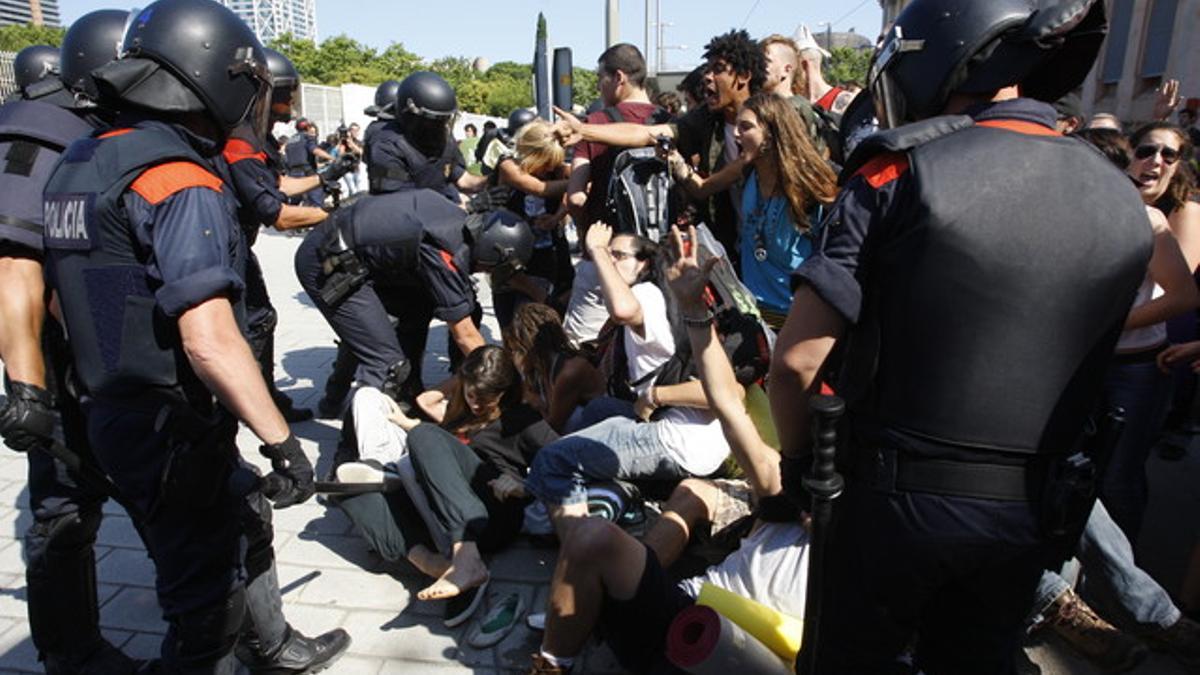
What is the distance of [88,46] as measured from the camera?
3043mm

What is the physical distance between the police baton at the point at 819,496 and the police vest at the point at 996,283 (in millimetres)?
165

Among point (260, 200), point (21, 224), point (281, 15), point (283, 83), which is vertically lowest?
point (260, 200)

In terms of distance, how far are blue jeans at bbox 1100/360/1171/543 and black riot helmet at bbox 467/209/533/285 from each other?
287 centimetres

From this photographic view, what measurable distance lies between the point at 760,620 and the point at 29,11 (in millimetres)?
143016

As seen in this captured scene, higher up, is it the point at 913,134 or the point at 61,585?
the point at 913,134

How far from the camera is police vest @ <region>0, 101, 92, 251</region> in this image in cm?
241

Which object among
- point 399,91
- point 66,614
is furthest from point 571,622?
point 399,91

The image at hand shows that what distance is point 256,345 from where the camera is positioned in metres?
4.40

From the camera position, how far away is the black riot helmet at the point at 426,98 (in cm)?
484

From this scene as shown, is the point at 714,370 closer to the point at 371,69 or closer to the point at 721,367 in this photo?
the point at 721,367

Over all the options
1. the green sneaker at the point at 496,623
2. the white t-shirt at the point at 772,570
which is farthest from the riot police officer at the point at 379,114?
the white t-shirt at the point at 772,570

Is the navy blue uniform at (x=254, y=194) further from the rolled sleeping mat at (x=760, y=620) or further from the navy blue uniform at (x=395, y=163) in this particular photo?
the rolled sleeping mat at (x=760, y=620)

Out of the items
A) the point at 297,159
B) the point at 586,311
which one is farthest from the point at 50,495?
the point at 297,159

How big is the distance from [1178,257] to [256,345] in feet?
14.3
